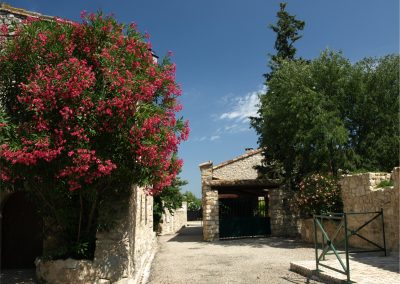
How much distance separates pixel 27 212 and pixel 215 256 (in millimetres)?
6016

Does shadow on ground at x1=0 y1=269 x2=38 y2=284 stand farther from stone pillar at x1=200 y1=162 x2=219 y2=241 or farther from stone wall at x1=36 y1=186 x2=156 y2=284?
stone pillar at x1=200 y1=162 x2=219 y2=241

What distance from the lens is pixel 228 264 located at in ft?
34.7

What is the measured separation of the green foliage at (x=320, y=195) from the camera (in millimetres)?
14328

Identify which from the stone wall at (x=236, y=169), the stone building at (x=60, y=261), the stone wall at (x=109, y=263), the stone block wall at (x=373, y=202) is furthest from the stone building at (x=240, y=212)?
the stone wall at (x=109, y=263)

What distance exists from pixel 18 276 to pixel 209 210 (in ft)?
34.2

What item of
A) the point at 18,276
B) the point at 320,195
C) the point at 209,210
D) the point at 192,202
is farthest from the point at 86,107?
the point at 192,202

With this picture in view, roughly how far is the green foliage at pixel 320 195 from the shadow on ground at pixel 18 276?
10049mm

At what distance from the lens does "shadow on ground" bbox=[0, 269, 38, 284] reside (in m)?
7.66

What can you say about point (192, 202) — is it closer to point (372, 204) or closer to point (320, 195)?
point (320, 195)

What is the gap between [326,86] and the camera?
52.1ft

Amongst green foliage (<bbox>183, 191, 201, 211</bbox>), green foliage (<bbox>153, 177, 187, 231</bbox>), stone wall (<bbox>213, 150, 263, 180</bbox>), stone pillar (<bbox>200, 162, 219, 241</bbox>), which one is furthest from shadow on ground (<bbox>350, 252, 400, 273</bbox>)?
green foliage (<bbox>183, 191, 201, 211</bbox>)

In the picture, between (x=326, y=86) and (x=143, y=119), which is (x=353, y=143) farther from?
(x=143, y=119)

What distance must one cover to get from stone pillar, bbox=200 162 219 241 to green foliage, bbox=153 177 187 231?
2840 millimetres

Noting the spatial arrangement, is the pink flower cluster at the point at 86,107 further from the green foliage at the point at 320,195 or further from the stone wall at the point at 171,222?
the stone wall at the point at 171,222
